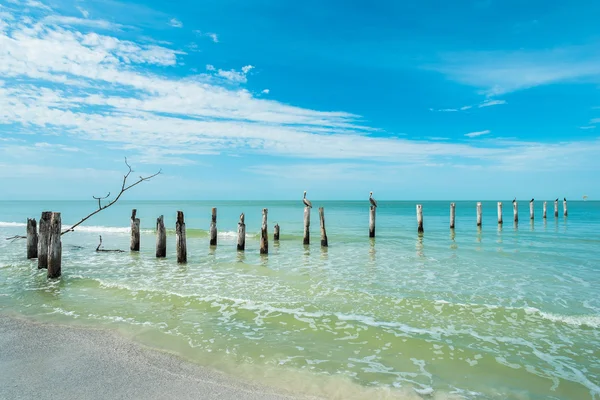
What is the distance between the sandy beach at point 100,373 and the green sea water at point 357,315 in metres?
0.41

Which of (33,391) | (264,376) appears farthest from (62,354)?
(264,376)

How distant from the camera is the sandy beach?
4.77 meters

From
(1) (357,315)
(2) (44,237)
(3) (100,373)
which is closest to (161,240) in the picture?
(2) (44,237)

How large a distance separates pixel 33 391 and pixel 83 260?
13.2m

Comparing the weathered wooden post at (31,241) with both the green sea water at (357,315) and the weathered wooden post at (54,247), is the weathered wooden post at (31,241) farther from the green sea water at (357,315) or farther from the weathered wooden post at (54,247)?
the weathered wooden post at (54,247)

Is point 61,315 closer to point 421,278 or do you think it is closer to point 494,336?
point 494,336

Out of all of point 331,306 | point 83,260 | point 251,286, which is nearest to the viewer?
point 331,306

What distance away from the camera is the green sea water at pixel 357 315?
557 cm

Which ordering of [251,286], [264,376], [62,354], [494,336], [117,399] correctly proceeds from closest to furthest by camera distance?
[117,399] → [264,376] → [62,354] → [494,336] → [251,286]

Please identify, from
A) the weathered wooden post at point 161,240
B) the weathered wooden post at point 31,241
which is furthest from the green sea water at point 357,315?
the weathered wooden post at point 31,241

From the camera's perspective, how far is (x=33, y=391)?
15.5 feet

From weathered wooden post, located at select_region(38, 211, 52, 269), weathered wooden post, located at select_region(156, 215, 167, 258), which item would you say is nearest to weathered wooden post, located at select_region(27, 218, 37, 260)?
weathered wooden post, located at select_region(38, 211, 52, 269)

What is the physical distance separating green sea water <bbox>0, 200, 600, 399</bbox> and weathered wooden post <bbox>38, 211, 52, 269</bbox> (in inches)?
22.0

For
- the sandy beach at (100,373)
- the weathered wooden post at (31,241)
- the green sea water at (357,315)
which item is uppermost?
the weathered wooden post at (31,241)
